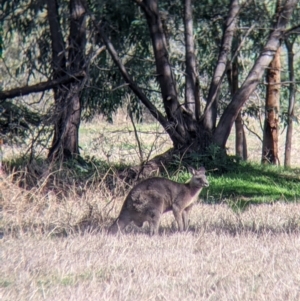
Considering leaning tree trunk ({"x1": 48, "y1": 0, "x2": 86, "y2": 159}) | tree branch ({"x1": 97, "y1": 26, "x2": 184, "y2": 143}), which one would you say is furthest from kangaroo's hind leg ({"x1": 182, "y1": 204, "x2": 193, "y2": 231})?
tree branch ({"x1": 97, "y1": 26, "x2": 184, "y2": 143})

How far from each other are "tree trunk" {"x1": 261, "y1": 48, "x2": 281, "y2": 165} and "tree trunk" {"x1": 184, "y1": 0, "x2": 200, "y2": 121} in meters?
2.46

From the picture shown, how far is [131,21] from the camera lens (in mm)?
16125

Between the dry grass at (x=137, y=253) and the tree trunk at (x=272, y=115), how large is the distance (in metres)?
6.45

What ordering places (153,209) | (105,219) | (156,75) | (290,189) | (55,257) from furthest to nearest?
(156,75) < (290,189) < (105,219) < (153,209) < (55,257)

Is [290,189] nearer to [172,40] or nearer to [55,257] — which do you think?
[172,40]

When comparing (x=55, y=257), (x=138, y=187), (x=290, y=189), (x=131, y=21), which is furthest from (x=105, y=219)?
(x=131, y=21)

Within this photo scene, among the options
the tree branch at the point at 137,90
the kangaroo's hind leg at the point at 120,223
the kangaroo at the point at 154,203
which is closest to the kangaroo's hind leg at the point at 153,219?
the kangaroo at the point at 154,203

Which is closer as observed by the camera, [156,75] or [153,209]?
[153,209]

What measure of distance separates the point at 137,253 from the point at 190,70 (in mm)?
7799

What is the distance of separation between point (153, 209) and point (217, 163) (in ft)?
18.0

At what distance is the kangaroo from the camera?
9773 mm

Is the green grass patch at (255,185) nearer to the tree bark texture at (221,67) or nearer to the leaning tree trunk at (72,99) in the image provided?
the tree bark texture at (221,67)

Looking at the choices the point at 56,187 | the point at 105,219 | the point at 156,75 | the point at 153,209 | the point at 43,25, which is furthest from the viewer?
the point at 43,25

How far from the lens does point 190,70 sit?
1555 centimetres
